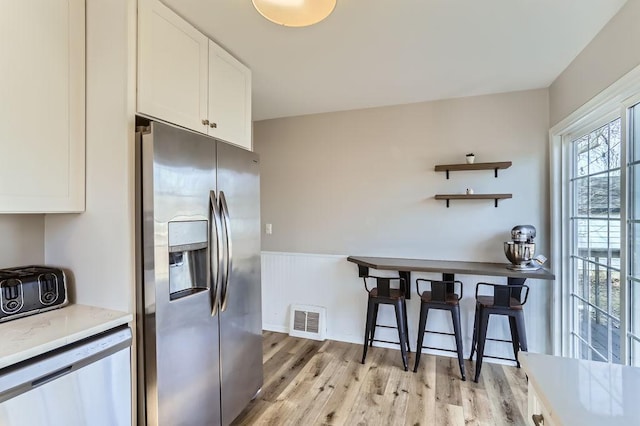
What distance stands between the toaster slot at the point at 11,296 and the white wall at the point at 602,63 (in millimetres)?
3075

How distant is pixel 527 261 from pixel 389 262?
3.66 feet

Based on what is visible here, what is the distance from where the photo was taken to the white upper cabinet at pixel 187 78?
5.04 feet

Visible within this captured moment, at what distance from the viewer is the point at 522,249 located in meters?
2.58

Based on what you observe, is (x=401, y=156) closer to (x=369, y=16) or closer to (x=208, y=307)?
(x=369, y=16)

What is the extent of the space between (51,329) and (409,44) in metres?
2.40

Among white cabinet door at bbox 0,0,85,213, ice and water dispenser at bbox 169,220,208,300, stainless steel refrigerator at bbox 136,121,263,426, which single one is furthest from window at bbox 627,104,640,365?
white cabinet door at bbox 0,0,85,213

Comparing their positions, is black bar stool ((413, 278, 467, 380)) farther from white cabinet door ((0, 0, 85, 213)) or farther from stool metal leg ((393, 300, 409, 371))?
white cabinet door ((0, 0, 85, 213))

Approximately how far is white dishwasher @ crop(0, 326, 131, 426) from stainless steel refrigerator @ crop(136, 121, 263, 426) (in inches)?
4.2

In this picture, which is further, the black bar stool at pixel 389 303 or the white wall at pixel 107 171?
the black bar stool at pixel 389 303

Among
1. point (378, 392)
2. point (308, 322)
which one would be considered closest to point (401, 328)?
point (378, 392)

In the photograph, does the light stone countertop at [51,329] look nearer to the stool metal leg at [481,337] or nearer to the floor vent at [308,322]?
the floor vent at [308,322]

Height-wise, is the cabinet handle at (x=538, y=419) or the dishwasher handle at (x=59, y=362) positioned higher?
the dishwasher handle at (x=59, y=362)

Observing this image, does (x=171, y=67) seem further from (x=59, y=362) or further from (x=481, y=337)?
(x=481, y=337)

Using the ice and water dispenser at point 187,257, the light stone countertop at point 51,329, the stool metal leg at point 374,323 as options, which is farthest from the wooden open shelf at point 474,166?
the light stone countertop at point 51,329
